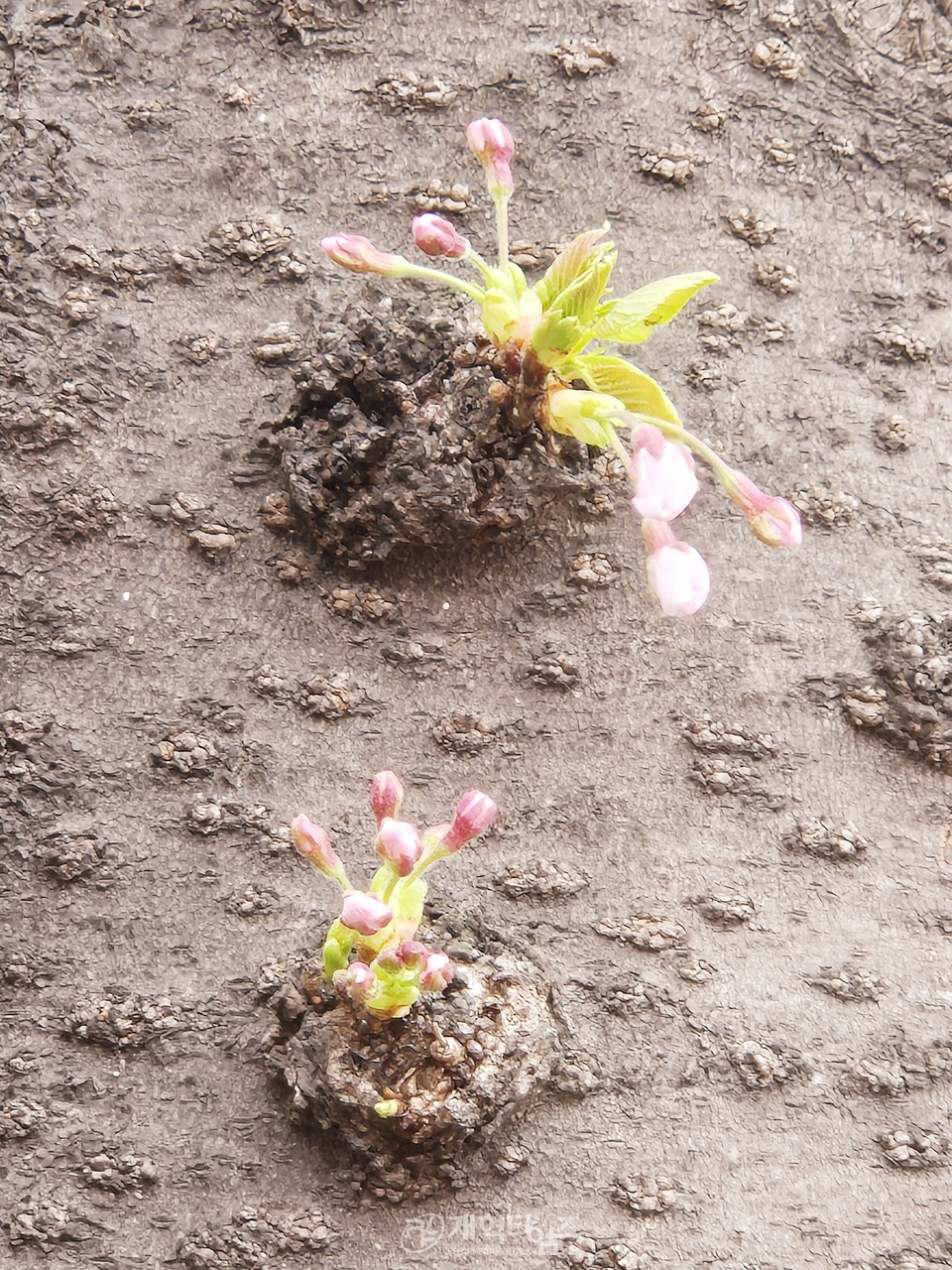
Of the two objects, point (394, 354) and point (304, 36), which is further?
point (304, 36)

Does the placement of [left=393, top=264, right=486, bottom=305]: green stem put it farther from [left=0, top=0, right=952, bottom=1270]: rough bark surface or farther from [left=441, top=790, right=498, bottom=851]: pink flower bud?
[left=441, top=790, right=498, bottom=851]: pink flower bud

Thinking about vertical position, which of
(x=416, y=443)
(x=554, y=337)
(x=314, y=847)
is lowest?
(x=314, y=847)

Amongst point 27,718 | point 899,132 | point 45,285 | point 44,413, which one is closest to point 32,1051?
point 27,718

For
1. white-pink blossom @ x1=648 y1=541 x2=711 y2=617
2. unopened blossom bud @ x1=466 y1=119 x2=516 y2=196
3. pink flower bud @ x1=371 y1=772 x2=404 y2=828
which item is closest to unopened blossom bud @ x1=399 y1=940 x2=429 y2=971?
pink flower bud @ x1=371 y1=772 x2=404 y2=828

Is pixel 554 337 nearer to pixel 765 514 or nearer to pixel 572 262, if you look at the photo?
pixel 572 262

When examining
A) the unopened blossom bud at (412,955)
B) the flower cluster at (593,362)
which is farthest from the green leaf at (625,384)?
the unopened blossom bud at (412,955)

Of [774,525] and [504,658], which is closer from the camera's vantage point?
[774,525]

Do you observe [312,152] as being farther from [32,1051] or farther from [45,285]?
[32,1051]

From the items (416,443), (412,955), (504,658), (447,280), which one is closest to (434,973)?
(412,955)
